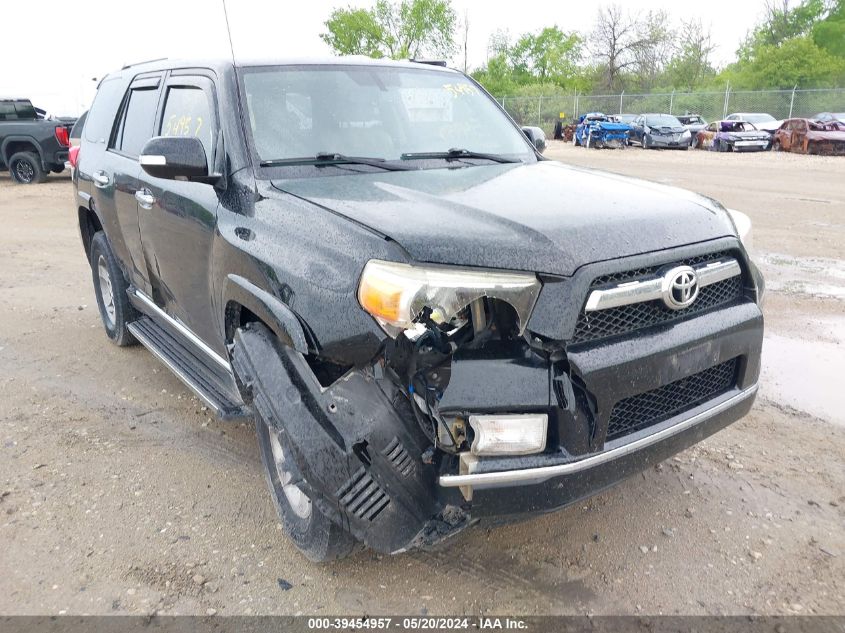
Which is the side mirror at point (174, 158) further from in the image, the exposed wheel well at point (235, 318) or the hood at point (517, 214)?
the exposed wheel well at point (235, 318)

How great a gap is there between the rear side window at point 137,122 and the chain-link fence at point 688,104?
3489 centimetres

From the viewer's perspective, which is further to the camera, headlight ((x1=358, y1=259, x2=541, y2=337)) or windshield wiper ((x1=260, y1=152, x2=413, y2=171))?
windshield wiper ((x1=260, y1=152, x2=413, y2=171))

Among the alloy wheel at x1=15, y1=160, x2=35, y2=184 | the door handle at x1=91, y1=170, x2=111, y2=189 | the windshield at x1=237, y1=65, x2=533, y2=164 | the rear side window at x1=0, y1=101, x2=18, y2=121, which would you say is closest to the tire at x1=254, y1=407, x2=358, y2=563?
the windshield at x1=237, y1=65, x2=533, y2=164

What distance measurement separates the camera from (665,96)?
39.0 metres

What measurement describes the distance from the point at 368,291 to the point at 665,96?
134 ft

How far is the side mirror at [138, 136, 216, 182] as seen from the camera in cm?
303

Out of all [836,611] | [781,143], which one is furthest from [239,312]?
[781,143]

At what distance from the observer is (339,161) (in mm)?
3420

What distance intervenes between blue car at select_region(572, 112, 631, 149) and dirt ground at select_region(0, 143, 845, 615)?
26.0 metres

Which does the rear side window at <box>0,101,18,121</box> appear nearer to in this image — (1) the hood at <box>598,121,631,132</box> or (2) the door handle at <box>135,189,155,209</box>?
(2) the door handle at <box>135,189,155,209</box>

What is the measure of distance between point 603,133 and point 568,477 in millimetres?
29252

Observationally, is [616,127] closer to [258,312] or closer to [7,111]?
[7,111]

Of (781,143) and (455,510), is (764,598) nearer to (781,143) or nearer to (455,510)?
(455,510)

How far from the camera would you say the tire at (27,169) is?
16016 mm
